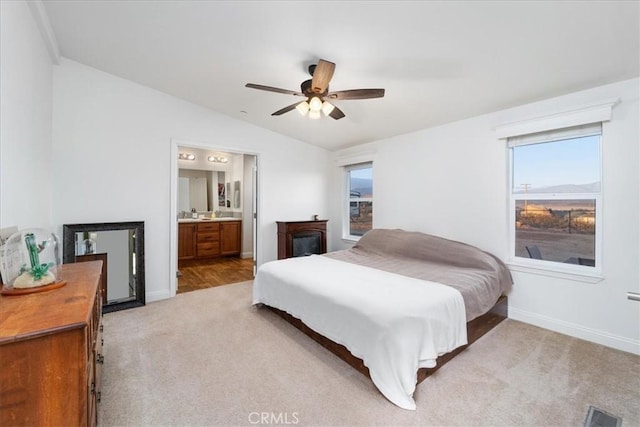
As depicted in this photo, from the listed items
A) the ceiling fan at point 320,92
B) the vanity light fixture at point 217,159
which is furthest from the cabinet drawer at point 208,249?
the ceiling fan at point 320,92

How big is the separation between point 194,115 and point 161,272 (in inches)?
86.0

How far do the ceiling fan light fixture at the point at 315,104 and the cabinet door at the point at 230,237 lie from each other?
416cm

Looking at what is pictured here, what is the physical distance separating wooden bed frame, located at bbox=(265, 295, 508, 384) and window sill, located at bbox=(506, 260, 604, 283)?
367 mm

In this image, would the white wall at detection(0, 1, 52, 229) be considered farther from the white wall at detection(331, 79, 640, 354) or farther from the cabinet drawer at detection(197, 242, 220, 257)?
the white wall at detection(331, 79, 640, 354)

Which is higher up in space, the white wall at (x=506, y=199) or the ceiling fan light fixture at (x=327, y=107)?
the ceiling fan light fixture at (x=327, y=107)

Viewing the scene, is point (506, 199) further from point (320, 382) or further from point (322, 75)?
point (320, 382)

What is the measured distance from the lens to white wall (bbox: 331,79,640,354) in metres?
2.30

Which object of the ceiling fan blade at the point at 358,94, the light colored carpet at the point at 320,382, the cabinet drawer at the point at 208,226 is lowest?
the light colored carpet at the point at 320,382

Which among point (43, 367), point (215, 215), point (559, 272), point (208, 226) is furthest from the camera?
point (215, 215)

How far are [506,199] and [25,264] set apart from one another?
3.96m

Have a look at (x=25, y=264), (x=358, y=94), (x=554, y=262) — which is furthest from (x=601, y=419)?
(x=25, y=264)

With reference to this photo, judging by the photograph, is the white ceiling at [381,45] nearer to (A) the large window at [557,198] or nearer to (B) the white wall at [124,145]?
(B) the white wall at [124,145]

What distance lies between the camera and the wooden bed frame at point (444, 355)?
1981mm

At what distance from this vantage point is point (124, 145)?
3.31 metres
